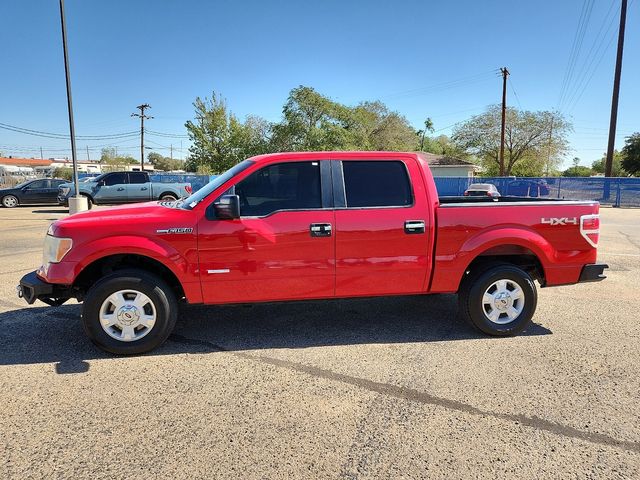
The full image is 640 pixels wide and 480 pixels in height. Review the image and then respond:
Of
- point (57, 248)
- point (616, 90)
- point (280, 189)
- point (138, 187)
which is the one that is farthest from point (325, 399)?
point (616, 90)

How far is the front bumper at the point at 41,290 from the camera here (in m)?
3.87

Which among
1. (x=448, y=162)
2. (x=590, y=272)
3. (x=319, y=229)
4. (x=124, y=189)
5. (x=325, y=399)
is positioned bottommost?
(x=325, y=399)

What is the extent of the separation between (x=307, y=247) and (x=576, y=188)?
92.7 ft

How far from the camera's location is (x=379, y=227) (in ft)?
13.4

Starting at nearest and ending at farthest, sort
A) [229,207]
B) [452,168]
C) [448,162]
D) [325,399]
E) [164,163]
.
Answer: [325,399] → [229,207] → [452,168] → [448,162] → [164,163]

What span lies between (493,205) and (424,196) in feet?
2.36

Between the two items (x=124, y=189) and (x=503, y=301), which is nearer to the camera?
(x=503, y=301)

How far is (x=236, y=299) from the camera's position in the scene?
407 centimetres

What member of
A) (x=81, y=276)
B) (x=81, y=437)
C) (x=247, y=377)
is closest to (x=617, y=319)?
(x=247, y=377)

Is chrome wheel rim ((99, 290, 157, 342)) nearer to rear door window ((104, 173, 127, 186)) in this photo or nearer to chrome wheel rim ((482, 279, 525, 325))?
chrome wheel rim ((482, 279, 525, 325))

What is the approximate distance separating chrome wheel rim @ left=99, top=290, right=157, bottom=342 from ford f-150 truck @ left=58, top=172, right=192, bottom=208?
1579cm

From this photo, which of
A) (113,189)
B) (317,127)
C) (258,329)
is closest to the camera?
(258,329)

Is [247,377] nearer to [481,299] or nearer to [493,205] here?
[481,299]

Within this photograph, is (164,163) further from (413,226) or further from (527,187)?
(413,226)
